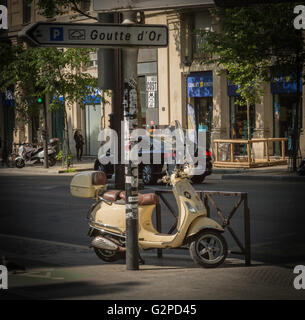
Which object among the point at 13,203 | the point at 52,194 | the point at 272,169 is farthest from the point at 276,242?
the point at 272,169

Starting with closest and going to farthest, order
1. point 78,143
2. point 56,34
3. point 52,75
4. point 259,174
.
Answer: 1. point 56,34
2. point 259,174
3. point 52,75
4. point 78,143

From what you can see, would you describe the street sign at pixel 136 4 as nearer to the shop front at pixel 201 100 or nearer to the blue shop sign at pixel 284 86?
the blue shop sign at pixel 284 86

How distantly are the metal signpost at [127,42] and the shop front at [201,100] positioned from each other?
22.6 m

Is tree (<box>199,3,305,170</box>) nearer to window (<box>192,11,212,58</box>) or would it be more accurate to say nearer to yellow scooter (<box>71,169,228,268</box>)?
window (<box>192,11,212,58</box>)

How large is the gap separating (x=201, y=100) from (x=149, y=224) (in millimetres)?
23386

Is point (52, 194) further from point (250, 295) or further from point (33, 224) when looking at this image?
point (250, 295)

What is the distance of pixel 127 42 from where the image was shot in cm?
761

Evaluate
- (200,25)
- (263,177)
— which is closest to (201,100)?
(200,25)

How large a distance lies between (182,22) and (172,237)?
80.6 ft

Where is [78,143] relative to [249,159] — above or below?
above

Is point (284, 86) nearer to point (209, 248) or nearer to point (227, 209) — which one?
point (227, 209)

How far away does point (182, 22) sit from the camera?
31.6 meters

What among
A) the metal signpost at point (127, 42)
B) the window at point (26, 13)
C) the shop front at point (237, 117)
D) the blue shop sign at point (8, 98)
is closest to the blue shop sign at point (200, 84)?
the shop front at point (237, 117)

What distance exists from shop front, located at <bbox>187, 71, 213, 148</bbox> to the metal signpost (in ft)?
74.2
